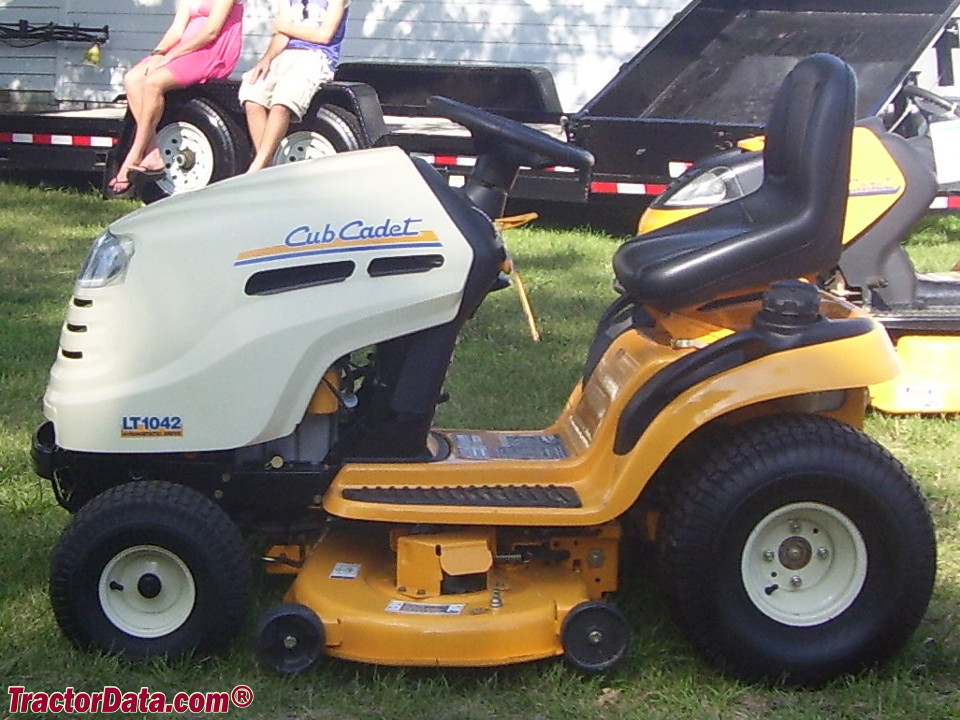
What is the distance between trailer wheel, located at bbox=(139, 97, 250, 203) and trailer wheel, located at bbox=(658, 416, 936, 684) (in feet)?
21.0

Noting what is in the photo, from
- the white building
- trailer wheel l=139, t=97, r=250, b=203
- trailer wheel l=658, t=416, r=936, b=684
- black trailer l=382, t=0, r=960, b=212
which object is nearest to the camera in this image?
trailer wheel l=658, t=416, r=936, b=684

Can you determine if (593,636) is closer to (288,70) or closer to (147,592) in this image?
(147,592)

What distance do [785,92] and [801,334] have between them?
0.68 metres

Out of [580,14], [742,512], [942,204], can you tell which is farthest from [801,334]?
[580,14]

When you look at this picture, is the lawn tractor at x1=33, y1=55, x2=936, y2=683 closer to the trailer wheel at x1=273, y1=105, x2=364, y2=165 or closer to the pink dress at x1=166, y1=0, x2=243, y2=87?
the trailer wheel at x1=273, y1=105, x2=364, y2=165

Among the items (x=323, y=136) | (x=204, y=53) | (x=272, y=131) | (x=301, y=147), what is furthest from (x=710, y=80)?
(x=204, y=53)

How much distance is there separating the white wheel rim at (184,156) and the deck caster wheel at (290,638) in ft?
20.7

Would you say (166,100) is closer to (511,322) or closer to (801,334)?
(511,322)

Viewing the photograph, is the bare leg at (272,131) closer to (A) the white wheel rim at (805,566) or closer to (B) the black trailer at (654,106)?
(B) the black trailer at (654,106)

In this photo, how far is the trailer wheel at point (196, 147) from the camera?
8.96m

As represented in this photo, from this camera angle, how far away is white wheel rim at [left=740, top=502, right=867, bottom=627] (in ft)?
10.4

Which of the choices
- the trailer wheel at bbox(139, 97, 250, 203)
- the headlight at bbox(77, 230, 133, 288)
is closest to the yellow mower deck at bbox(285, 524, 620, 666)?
the headlight at bbox(77, 230, 133, 288)

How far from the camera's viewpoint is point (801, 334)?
3.17 m

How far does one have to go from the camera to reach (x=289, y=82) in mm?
8328
